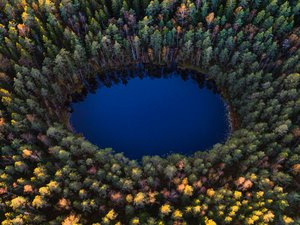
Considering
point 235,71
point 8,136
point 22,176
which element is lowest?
point 22,176

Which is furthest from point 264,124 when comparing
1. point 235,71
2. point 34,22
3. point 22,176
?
point 34,22

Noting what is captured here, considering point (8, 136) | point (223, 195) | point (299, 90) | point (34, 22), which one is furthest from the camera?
point (34, 22)

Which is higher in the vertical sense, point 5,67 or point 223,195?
point 5,67

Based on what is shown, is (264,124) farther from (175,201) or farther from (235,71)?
(175,201)

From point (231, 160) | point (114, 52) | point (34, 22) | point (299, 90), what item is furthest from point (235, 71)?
point (34, 22)

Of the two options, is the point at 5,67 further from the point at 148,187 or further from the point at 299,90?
the point at 299,90

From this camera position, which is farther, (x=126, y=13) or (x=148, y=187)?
(x=126, y=13)

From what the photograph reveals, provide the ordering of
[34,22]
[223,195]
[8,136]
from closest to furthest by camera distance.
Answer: [223,195]
[8,136]
[34,22]
